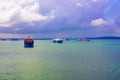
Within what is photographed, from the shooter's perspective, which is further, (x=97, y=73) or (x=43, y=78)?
(x=97, y=73)

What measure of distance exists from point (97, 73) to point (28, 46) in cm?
7460

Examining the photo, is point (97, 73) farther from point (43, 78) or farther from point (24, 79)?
point (24, 79)

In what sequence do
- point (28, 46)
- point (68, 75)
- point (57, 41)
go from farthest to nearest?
point (57, 41) < point (28, 46) < point (68, 75)

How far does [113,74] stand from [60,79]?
770cm

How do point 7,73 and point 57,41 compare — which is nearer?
point 7,73

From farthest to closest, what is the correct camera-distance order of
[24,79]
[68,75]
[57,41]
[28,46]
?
[57,41] → [28,46] → [68,75] → [24,79]

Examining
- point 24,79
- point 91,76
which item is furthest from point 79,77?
point 24,79

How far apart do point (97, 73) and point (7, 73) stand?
12.2m

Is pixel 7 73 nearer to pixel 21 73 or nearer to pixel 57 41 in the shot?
pixel 21 73

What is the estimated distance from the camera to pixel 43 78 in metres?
33.1

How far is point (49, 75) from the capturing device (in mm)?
35469

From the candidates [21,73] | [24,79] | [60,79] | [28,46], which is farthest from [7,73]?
[28,46]

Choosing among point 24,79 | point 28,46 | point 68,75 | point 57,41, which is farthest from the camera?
point 57,41

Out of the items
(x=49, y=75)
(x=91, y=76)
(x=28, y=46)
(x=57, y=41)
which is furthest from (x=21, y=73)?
(x=57, y=41)
